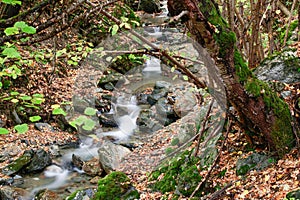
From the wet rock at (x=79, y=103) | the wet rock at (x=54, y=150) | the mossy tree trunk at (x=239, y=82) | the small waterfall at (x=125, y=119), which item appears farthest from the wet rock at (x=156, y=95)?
the mossy tree trunk at (x=239, y=82)

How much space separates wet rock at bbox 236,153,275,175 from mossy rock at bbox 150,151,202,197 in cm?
58

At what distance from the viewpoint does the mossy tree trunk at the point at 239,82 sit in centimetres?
284

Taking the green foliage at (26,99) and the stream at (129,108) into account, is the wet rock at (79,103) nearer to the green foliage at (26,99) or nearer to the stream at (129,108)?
the stream at (129,108)

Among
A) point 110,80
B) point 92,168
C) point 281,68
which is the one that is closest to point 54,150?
point 92,168

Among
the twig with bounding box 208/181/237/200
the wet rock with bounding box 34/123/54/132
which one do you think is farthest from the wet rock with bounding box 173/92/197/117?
the twig with bounding box 208/181/237/200

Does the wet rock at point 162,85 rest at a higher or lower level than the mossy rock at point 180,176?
higher

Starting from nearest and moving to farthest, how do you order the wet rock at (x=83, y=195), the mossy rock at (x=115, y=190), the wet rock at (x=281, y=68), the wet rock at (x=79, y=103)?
the wet rock at (x=281, y=68) → the mossy rock at (x=115, y=190) → the wet rock at (x=83, y=195) → the wet rock at (x=79, y=103)

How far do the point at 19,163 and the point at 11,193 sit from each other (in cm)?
111

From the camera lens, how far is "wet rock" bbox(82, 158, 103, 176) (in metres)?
7.07

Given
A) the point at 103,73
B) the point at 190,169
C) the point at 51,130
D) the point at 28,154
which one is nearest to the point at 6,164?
the point at 28,154

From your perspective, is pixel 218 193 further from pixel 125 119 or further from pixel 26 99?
pixel 125 119

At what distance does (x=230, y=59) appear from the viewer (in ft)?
10.2

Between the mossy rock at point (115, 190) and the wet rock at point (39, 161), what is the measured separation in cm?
279

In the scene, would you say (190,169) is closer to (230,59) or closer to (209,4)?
(230,59)
